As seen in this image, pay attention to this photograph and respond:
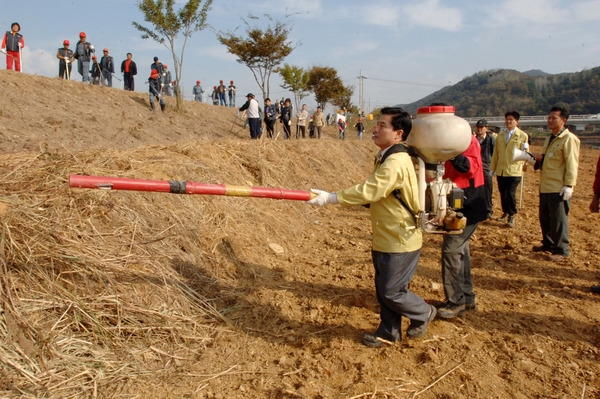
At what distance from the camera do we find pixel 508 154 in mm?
6926

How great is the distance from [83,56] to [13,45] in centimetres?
237

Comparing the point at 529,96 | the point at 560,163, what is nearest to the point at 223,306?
the point at 560,163

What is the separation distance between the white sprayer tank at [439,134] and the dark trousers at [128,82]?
54.7 feet

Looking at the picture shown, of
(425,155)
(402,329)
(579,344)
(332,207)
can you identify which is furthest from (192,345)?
(332,207)

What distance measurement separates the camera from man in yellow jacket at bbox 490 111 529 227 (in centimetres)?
689

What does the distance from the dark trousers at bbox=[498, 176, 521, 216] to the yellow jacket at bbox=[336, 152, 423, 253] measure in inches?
182

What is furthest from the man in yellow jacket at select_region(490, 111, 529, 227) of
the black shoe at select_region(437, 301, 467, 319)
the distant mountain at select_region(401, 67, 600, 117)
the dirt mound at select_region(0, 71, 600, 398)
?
the distant mountain at select_region(401, 67, 600, 117)

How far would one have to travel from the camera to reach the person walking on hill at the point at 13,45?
40.1 ft

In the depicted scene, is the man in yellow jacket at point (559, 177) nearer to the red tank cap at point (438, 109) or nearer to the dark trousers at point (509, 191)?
the dark trousers at point (509, 191)

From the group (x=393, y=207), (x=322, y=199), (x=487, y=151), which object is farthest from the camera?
(x=487, y=151)

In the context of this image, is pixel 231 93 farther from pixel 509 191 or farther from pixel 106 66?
pixel 509 191

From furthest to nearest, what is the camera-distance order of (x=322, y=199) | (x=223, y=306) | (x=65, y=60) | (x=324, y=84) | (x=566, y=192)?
(x=324, y=84), (x=65, y=60), (x=566, y=192), (x=223, y=306), (x=322, y=199)

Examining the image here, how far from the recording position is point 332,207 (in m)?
8.09

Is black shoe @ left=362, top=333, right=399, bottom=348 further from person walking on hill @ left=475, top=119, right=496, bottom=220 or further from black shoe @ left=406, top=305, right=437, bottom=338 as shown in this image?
person walking on hill @ left=475, top=119, right=496, bottom=220
